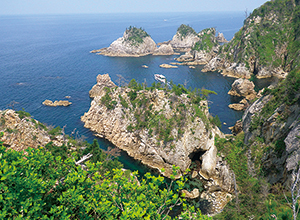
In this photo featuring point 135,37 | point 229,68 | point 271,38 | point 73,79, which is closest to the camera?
point 73,79

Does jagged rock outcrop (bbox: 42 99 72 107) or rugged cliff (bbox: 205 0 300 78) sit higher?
rugged cliff (bbox: 205 0 300 78)

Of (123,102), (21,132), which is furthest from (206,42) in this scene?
(21,132)

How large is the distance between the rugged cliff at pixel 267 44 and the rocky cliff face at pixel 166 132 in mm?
77231

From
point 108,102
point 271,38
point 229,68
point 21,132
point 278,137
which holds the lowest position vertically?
point 229,68

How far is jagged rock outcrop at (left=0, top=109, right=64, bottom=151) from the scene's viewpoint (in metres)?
40.6

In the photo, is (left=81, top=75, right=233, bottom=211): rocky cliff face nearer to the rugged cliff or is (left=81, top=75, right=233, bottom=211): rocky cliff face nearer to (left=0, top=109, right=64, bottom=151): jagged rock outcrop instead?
(left=0, top=109, right=64, bottom=151): jagged rock outcrop

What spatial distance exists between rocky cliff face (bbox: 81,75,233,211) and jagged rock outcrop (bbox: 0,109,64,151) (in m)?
19.6

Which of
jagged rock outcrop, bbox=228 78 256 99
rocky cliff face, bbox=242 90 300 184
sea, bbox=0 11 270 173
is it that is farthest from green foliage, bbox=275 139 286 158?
jagged rock outcrop, bbox=228 78 256 99

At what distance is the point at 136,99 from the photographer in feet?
198

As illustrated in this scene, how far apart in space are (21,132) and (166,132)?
33510mm

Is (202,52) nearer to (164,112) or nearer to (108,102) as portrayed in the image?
(108,102)

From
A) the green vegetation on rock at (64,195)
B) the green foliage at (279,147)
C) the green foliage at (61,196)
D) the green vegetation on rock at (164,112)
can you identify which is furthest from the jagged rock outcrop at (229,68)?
the green foliage at (61,196)

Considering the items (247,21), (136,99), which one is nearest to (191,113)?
(136,99)

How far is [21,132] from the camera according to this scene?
4250cm
